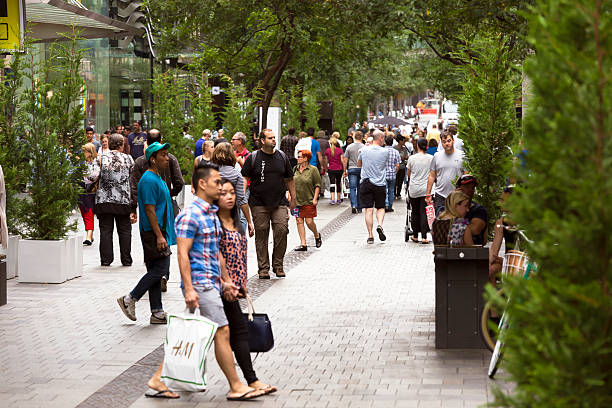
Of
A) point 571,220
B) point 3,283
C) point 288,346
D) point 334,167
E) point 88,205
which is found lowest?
A: point 288,346

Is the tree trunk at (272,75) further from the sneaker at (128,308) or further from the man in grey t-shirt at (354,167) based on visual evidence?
the sneaker at (128,308)

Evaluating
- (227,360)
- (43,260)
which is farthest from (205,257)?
(43,260)

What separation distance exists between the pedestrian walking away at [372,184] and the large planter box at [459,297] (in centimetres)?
840

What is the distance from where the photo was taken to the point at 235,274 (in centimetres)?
729

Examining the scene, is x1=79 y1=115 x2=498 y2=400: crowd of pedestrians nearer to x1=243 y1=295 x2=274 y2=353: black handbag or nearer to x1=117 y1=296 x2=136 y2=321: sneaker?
x1=117 y1=296 x2=136 y2=321: sneaker

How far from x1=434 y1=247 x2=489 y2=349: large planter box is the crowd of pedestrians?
0.90 feet

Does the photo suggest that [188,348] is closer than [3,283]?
Yes

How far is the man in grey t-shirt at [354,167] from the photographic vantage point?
2338 cm

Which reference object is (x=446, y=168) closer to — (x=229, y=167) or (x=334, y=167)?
(x=229, y=167)

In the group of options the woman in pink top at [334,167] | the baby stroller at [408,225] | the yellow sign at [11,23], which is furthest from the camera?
the woman in pink top at [334,167]

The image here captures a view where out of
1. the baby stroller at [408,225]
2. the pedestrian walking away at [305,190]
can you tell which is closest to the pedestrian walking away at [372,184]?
the baby stroller at [408,225]

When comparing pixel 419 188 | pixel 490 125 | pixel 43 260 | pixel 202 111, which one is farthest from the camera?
pixel 202 111

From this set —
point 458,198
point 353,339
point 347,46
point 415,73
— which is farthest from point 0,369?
point 415,73

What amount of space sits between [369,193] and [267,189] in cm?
471
